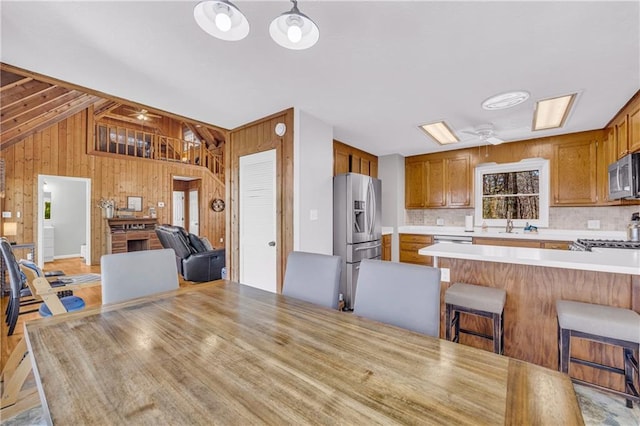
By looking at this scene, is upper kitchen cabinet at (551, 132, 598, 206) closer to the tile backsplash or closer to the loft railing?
the tile backsplash

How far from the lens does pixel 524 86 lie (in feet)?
7.75

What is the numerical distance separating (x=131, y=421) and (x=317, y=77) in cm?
227

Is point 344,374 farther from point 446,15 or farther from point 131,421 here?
point 446,15

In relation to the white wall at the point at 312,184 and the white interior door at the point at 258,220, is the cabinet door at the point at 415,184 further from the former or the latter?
the white interior door at the point at 258,220

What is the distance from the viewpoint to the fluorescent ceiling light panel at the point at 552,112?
2736mm

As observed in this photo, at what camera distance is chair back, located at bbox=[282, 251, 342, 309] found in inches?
63.5

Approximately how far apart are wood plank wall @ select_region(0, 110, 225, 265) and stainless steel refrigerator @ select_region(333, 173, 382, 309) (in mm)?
6093

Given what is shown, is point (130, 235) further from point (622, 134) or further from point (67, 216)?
point (622, 134)

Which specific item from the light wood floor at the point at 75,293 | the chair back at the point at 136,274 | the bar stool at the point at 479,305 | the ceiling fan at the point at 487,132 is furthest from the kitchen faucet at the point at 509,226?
the light wood floor at the point at 75,293

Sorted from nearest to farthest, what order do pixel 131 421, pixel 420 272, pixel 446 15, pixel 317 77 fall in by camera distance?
pixel 131 421
pixel 420 272
pixel 446 15
pixel 317 77

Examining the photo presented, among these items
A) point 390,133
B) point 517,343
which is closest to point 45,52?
point 390,133

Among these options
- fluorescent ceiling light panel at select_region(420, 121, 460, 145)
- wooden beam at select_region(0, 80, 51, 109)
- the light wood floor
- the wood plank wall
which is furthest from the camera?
the wood plank wall

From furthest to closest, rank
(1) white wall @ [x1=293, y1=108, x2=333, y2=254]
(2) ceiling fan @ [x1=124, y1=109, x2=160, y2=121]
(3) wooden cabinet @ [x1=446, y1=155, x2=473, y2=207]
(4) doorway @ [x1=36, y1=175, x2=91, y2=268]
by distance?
1. (2) ceiling fan @ [x1=124, y1=109, x2=160, y2=121]
2. (4) doorway @ [x1=36, y1=175, x2=91, y2=268]
3. (3) wooden cabinet @ [x1=446, y1=155, x2=473, y2=207]
4. (1) white wall @ [x1=293, y1=108, x2=333, y2=254]

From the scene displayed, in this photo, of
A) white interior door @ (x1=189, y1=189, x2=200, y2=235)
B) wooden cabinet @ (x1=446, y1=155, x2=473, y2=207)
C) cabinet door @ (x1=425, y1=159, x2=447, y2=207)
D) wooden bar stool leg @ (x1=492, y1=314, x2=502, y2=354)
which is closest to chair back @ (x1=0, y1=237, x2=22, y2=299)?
wooden bar stool leg @ (x1=492, y1=314, x2=502, y2=354)
